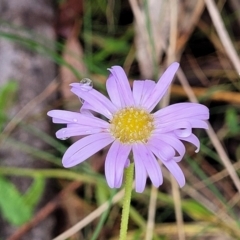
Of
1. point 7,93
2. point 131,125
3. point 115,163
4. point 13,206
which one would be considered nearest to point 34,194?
point 13,206

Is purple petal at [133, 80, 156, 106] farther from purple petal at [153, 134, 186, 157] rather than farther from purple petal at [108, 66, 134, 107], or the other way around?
purple petal at [153, 134, 186, 157]

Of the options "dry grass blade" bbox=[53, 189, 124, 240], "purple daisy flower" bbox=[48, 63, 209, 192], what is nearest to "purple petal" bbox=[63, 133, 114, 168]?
"purple daisy flower" bbox=[48, 63, 209, 192]

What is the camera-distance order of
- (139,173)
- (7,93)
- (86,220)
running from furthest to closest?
(7,93)
(86,220)
(139,173)

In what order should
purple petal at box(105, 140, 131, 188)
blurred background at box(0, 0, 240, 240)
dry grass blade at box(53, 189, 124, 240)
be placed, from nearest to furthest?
purple petal at box(105, 140, 131, 188) → dry grass blade at box(53, 189, 124, 240) → blurred background at box(0, 0, 240, 240)

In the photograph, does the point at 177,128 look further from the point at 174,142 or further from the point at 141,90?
the point at 141,90

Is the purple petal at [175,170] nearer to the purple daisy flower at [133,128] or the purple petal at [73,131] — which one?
the purple daisy flower at [133,128]

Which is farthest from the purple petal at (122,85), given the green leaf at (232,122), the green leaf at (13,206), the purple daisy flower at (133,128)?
the green leaf at (232,122)
